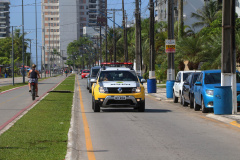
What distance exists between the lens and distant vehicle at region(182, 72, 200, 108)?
23728 millimetres

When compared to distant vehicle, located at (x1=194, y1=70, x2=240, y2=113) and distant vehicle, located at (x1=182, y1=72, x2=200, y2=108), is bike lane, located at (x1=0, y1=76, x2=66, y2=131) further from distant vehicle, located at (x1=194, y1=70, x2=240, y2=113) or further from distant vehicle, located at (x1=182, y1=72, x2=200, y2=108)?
distant vehicle, located at (x1=182, y1=72, x2=200, y2=108)

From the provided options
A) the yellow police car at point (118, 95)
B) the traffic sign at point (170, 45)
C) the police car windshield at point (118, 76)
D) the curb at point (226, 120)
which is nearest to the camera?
the curb at point (226, 120)

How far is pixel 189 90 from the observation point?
942 inches

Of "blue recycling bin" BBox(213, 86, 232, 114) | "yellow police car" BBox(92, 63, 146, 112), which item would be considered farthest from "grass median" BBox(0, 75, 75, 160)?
"blue recycling bin" BBox(213, 86, 232, 114)

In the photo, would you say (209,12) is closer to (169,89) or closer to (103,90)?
(169,89)

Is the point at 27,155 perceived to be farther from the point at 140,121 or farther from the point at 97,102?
the point at 97,102

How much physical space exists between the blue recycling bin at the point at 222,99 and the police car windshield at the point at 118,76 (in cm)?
419

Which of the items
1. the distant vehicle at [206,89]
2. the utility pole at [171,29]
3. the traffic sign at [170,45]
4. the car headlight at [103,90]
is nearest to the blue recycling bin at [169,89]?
the traffic sign at [170,45]

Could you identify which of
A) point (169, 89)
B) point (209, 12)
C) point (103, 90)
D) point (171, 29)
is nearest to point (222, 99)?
point (103, 90)

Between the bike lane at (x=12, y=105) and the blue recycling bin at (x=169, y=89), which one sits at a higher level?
the blue recycling bin at (x=169, y=89)

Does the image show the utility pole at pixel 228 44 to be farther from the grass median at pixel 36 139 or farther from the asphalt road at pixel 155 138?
the grass median at pixel 36 139


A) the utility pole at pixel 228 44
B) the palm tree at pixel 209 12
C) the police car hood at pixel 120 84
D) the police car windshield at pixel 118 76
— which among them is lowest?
the police car hood at pixel 120 84

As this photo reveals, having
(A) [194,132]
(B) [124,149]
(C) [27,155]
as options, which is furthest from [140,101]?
(C) [27,155]

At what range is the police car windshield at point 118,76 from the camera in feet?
73.1
